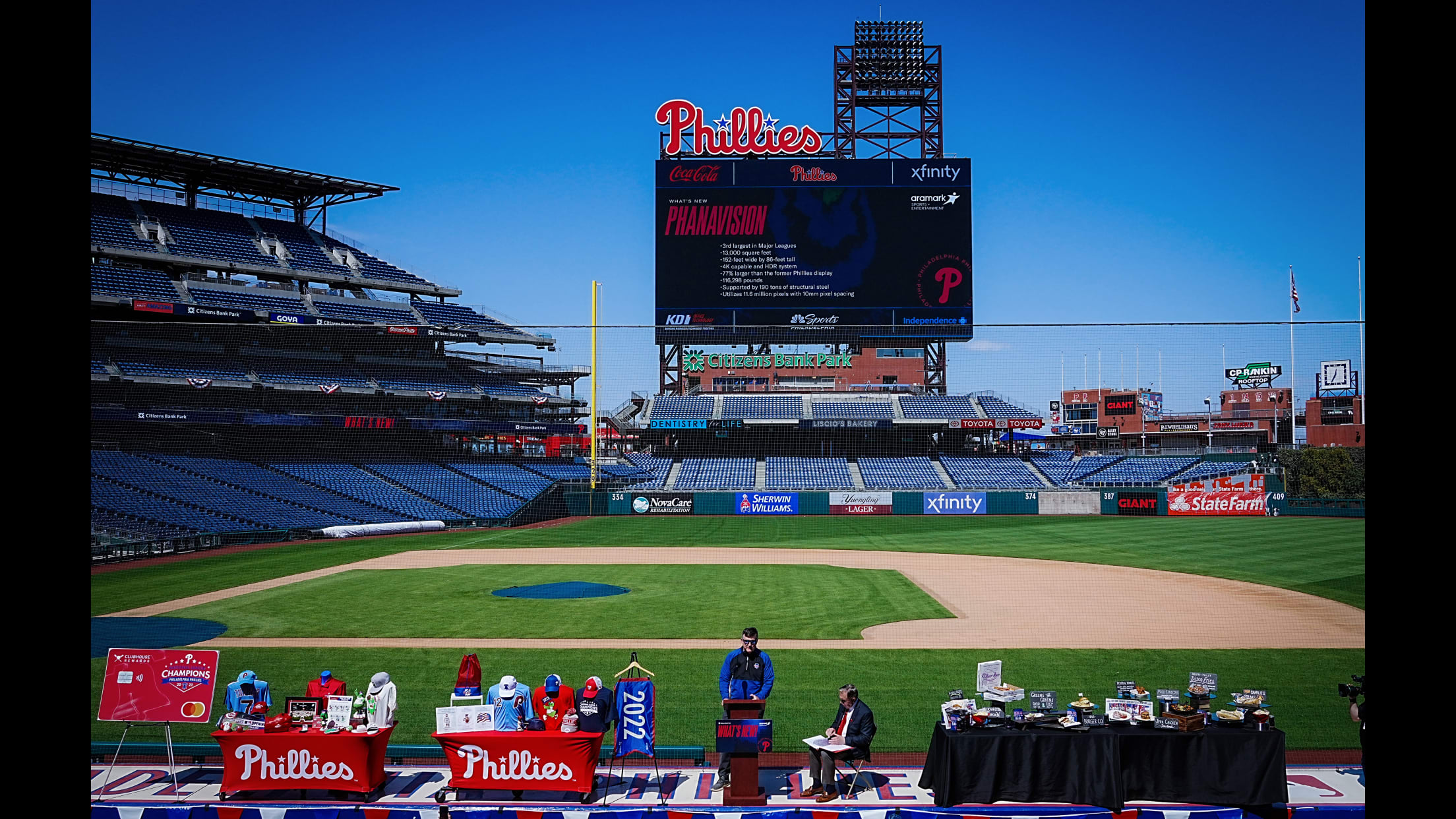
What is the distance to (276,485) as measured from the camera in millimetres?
30516

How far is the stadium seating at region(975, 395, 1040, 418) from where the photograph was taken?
3812cm

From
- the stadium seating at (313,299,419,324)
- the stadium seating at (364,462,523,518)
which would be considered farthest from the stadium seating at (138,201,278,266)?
the stadium seating at (364,462,523,518)

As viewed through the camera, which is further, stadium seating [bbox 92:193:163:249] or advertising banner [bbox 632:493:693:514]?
stadium seating [bbox 92:193:163:249]

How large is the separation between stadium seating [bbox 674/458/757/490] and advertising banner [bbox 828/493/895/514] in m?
3.95

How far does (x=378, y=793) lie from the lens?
877 centimetres

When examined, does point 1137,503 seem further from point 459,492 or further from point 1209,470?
point 459,492

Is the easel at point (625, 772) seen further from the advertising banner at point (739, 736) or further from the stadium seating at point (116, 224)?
the stadium seating at point (116, 224)

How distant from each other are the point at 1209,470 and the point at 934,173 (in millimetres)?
19695

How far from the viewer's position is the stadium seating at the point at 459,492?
33594mm

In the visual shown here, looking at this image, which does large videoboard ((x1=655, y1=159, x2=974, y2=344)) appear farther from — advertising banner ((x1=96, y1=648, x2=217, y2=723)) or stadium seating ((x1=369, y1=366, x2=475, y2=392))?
advertising banner ((x1=96, y1=648, x2=217, y2=723))

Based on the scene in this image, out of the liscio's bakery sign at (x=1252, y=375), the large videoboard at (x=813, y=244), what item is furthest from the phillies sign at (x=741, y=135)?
Result: the liscio's bakery sign at (x=1252, y=375)
